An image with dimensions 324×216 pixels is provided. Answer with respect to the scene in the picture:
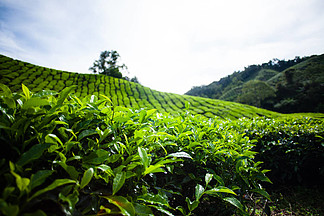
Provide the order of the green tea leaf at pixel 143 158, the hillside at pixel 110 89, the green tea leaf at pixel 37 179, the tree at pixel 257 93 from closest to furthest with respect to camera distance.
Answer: the green tea leaf at pixel 37 179, the green tea leaf at pixel 143 158, the hillside at pixel 110 89, the tree at pixel 257 93

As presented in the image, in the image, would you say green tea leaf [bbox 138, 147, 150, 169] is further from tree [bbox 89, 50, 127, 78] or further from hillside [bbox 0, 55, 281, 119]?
tree [bbox 89, 50, 127, 78]

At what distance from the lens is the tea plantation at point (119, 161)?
1.78 ft

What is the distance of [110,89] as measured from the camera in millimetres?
17297

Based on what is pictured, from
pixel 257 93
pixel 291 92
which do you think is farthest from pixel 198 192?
pixel 291 92

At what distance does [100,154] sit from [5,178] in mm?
313

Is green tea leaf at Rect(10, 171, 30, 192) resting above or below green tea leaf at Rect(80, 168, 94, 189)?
above

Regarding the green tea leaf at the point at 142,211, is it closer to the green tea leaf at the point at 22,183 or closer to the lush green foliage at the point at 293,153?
the green tea leaf at the point at 22,183

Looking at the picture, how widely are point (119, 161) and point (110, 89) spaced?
1758 centimetres

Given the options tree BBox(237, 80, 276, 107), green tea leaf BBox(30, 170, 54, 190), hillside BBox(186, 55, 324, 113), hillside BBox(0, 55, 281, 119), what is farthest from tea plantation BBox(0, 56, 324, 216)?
tree BBox(237, 80, 276, 107)

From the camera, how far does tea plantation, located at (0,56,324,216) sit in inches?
21.4

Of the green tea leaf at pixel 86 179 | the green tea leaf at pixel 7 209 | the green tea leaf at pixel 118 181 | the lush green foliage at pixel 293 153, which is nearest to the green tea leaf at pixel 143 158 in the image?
the green tea leaf at pixel 118 181

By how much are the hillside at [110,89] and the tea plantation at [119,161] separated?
41.0 feet

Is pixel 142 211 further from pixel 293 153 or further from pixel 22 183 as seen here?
pixel 293 153

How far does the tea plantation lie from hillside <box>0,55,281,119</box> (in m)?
12.5
